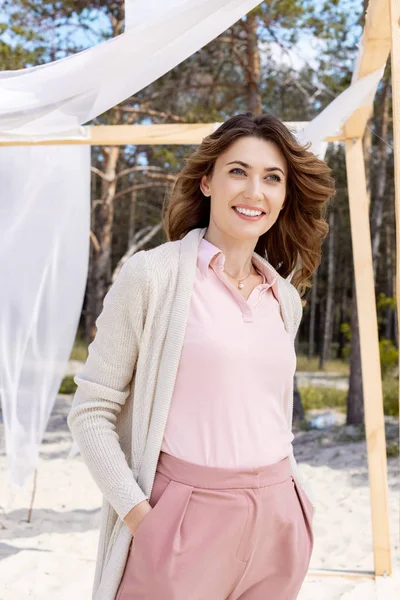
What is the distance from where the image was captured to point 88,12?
8.88m

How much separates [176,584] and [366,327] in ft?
7.02

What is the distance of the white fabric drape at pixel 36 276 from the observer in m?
3.51

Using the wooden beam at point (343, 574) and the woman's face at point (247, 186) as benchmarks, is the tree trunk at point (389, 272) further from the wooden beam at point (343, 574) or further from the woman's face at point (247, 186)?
the woman's face at point (247, 186)

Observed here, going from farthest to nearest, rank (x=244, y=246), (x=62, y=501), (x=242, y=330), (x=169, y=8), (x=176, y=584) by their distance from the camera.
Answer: (x=62, y=501) → (x=169, y=8) → (x=244, y=246) → (x=242, y=330) → (x=176, y=584)

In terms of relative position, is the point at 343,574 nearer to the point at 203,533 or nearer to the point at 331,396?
the point at 203,533

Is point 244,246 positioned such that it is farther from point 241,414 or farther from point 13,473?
point 13,473

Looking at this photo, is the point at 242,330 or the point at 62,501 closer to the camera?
the point at 242,330

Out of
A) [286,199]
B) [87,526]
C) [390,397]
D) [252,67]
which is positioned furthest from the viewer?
[390,397]

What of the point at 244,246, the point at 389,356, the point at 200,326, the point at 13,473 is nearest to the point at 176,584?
the point at 200,326

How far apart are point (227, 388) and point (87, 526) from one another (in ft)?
11.2

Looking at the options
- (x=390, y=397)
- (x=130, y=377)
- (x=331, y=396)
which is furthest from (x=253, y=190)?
(x=331, y=396)

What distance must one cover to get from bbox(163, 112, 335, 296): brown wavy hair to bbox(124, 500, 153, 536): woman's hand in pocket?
0.74m

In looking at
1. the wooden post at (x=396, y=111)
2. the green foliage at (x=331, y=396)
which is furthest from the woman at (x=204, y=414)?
the green foliage at (x=331, y=396)

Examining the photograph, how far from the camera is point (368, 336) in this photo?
3449 mm
